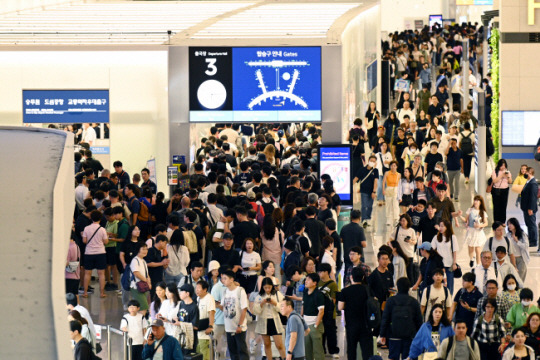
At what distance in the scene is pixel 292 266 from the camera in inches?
517

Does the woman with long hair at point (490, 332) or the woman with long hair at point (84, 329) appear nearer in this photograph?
the woman with long hair at point (84, 329)

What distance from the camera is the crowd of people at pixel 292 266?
11.7 m

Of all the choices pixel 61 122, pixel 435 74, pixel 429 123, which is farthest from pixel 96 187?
pixel 435 74

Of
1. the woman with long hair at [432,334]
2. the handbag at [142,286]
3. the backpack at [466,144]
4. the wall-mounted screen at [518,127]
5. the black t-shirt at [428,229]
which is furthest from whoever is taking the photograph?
the wall-mounted screen at [518,127]

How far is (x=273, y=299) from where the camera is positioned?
39.9ft

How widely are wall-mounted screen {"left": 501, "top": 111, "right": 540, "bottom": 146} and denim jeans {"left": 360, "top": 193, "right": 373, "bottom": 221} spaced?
578 cm

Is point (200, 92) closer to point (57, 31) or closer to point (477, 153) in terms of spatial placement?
point (57, 31)

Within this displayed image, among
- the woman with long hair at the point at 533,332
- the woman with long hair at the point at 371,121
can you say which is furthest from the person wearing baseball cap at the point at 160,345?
the woman with long hair at the point at 371,121

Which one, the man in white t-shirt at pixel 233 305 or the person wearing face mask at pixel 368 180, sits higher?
the person wearing face mask at pixel 368 180

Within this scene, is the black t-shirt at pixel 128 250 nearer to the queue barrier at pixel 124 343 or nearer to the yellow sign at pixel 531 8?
the queue barrier at pixel 124 343

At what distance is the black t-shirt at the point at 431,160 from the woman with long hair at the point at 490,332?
1010 centimetres

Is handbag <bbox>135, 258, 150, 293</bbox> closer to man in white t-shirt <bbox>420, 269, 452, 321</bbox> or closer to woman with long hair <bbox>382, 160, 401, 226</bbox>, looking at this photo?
man in white t-shirt <bbox>420, 269, 452, 321</bbox>

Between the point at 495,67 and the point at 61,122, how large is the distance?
11428 mm

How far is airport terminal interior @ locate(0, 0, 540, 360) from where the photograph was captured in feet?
35.4
